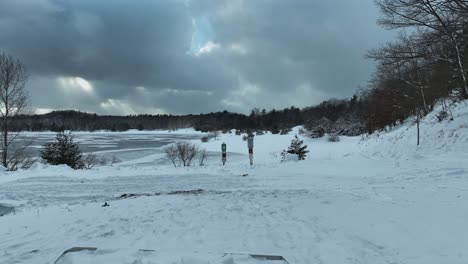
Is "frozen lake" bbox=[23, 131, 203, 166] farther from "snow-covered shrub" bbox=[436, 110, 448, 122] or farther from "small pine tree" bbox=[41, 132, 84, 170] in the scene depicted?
"snow-covered shrub" bbox=[436, 110, 448, 122]

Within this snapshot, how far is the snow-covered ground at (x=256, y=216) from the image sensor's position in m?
5.63

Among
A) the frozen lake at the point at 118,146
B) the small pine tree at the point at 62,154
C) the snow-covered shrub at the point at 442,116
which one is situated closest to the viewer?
the snow-covered shrub at the point at 442,116

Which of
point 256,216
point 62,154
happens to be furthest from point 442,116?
point 62,154

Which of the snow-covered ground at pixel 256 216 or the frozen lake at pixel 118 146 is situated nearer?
the snow-covered ground at pixel 256 216

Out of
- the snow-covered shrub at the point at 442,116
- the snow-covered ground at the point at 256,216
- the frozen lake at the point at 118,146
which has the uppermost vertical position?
the snow-covered shrub at the point at 442,116

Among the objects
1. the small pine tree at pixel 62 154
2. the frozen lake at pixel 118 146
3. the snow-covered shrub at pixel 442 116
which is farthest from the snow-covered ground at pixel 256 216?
the frozen lake at pixel 118 146

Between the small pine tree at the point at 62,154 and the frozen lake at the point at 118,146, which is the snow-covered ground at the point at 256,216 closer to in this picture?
the small pine tree at the point at 62,154

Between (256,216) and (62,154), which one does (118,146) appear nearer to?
(62,154)

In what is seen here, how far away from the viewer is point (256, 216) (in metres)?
7.83

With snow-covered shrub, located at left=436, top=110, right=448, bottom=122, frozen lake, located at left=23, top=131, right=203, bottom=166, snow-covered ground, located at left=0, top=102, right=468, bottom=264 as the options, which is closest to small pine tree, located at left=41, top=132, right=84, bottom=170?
frozen lake, located at left=23, top=131, right=203, bottom=166

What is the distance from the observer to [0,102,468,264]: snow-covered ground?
5633 millimetres

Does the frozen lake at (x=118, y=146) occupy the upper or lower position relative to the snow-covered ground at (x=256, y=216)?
lower

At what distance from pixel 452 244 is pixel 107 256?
16.0 ft

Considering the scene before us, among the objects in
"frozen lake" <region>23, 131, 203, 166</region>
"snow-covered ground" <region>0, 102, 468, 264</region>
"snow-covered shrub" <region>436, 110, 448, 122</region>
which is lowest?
"frozen lake" <region>23, 131, 203, 166</region>
